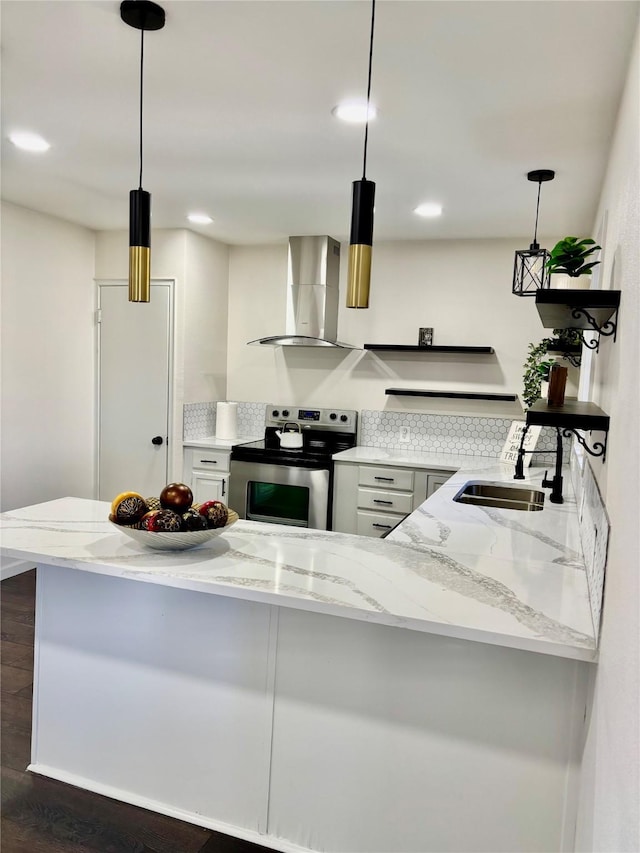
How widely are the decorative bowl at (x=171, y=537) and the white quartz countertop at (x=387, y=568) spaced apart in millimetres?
→ 36

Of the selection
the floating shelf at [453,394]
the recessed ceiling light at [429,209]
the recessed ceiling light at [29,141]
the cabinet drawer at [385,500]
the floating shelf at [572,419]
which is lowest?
the cabinet drawer at [385,500]

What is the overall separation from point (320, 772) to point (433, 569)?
0.66m

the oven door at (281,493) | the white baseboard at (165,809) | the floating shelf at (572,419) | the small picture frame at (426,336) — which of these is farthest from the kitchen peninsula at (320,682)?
the small picture frame at (426,336)

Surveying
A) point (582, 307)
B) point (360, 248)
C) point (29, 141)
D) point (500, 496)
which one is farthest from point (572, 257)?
point (29, 141)

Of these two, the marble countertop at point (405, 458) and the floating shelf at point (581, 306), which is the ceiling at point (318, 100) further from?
the marble countertop at point (405, 458)

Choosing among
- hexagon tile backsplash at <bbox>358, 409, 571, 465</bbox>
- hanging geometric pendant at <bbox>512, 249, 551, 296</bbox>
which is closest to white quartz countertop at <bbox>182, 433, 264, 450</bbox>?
hexagon tile backsplash at <bbox>358, 409, 571, 465</bbox>

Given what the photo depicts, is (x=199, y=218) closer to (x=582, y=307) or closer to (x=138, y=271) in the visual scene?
(x=138, y=271)

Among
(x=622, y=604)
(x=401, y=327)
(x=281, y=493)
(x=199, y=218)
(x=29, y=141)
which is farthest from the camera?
(x=401, y=327)

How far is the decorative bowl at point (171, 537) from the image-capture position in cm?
184

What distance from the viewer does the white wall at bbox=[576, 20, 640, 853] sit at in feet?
3.00

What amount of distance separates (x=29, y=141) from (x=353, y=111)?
155cm

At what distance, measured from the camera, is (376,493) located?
14.0ft

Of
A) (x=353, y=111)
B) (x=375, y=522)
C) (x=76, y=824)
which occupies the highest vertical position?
(x=353, y=111)

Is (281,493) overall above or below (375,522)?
above
